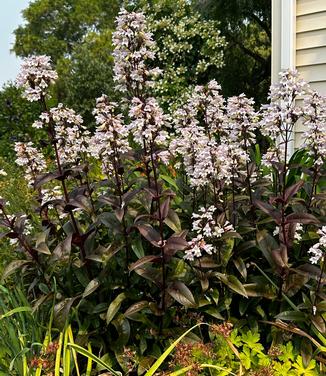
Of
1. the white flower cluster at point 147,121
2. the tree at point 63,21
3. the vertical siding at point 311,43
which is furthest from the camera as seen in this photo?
the tree at point 63,21

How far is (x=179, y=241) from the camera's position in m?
2.09

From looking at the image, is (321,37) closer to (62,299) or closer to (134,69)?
(134,69)

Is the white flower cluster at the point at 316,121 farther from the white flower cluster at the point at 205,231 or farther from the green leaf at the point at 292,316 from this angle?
the green leaf at the point at 292,316

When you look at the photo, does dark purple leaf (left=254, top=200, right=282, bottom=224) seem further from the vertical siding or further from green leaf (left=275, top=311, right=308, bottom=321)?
the vertical siding

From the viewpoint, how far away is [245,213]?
8.29 ft

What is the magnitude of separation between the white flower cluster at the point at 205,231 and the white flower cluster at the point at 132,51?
634 millimetres

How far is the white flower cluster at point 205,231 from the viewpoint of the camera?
81.1 inches

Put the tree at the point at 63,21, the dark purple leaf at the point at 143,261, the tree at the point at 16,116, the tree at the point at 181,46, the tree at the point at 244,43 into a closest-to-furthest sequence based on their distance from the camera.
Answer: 1. the dark purple leaf at the point at 143,261
2. the tree at the point at 181,46
3. the tree at the point at 16,116
4. the tree at the point at 244,43
5. the tree at the point at 63,21

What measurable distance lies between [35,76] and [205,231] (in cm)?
99

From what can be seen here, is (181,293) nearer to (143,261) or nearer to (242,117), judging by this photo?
(143,261)

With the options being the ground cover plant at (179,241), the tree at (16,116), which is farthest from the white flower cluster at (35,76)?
the tree at (16,116)

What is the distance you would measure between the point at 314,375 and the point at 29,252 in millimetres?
1367

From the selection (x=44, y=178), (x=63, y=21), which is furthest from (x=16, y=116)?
(x=63, y=21)

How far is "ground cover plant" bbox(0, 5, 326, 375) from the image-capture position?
2133 mm
